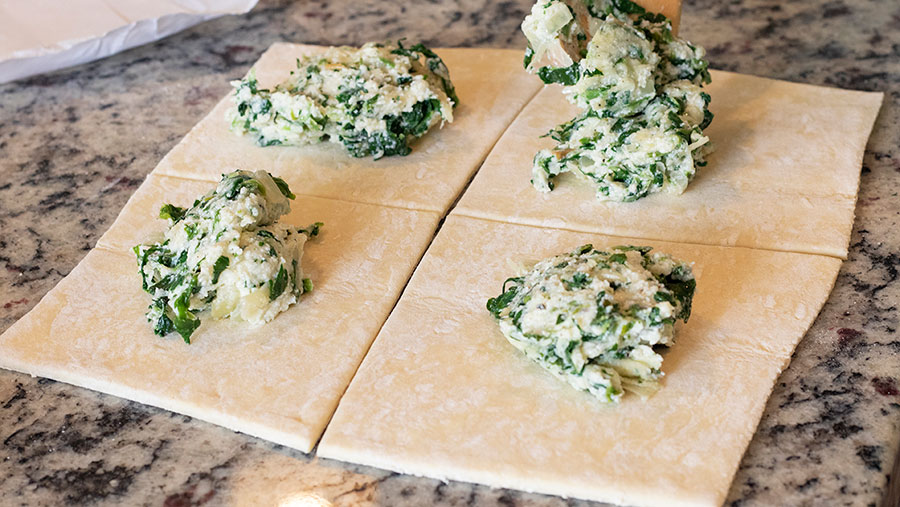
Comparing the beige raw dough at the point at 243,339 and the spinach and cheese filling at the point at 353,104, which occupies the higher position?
the spinach and cheese filling at the point at 353,104

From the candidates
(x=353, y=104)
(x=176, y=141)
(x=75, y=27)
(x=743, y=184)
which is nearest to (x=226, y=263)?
(x=353, y=104)

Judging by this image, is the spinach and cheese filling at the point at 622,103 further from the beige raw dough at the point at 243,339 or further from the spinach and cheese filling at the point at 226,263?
the spinach and cheese filling at the point at 226,263

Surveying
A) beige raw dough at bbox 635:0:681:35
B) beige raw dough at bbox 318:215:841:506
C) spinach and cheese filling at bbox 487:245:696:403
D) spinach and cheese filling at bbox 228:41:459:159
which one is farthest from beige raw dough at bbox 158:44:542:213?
spinach and cheese filling at bbox 487:245:696:403

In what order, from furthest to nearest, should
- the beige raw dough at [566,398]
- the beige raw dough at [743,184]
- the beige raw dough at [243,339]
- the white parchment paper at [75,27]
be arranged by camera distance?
the white parchment paper at [75,27], the beige raw dough at [743,184], the beige raw dough at [243,339], the beige raw dough at [566,398]

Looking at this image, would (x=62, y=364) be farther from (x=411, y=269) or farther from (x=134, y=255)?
(x=411, y=269)

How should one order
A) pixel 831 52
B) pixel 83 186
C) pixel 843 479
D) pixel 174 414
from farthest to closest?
pixel 831 52 < pixel 83 186 < pixel 174 414 < pixel 843 479

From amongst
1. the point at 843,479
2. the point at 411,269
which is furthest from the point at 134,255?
the point at 843,479

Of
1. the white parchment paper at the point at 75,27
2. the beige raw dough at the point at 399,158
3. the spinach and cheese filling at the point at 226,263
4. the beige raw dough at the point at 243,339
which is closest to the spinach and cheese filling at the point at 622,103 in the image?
the beige raw dough at the point at 399,158
